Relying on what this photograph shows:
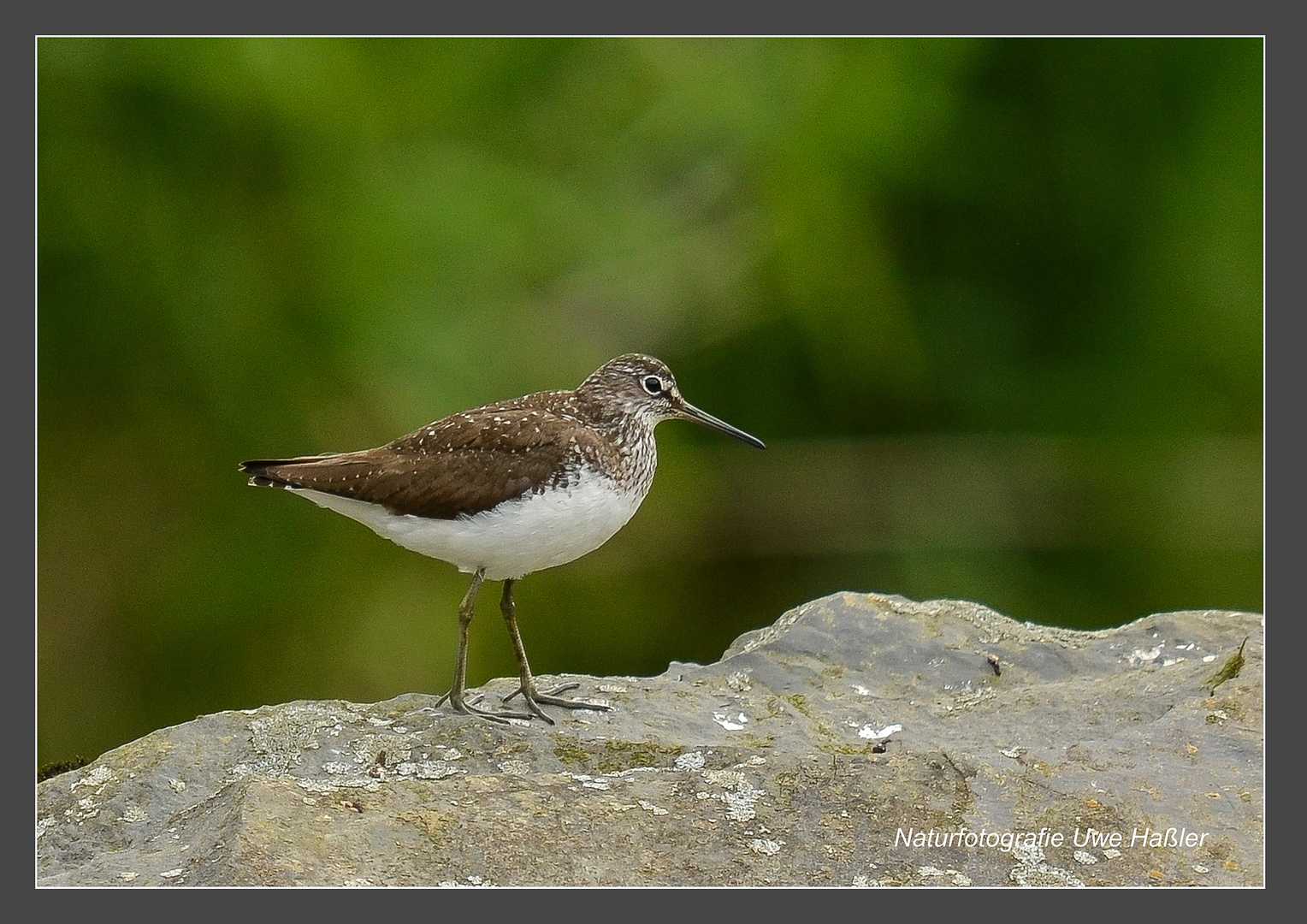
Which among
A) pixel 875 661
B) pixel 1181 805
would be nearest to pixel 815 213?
pixel 875 661

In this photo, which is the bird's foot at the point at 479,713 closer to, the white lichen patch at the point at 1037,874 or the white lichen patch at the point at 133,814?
the white lichen patch at the point at 133,814

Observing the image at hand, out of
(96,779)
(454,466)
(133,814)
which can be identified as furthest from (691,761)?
(96,779)

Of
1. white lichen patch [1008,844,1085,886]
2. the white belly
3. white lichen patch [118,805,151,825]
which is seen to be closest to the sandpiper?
the white belly

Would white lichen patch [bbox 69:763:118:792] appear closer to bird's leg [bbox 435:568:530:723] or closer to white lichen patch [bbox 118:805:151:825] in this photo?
white lichen patch [bbox 118:805:151:825]

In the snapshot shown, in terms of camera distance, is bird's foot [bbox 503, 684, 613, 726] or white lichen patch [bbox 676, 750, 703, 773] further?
bird's foot [bbox 503, 684, 613, 726]

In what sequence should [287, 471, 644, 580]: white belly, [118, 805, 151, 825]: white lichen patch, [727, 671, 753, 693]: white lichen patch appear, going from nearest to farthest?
[118, 805, 151, 825]: white lichen patch → [287, 471, 644, 580]: white belly → [727, 671, 753, 693]: white lichen patch

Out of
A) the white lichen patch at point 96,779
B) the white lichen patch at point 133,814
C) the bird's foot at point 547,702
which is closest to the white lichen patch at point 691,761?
the bird's foot at point 547,702

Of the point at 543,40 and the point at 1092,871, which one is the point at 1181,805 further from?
the point at 543,40
